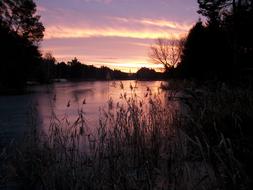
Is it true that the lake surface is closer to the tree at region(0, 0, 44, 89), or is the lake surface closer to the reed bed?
the reed bed

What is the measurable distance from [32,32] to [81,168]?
42810 mm

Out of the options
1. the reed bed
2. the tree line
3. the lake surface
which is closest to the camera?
the reed bed

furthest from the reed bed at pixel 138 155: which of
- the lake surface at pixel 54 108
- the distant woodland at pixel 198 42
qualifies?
the distant woodland at pixel 198 42

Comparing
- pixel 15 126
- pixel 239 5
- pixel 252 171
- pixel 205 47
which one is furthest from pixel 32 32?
pixel 252 171

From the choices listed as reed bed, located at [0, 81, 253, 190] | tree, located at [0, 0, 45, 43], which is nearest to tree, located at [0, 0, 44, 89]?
tree, located at [0, 0, 45, 43]

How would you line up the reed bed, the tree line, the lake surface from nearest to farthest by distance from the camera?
the reed bed, the lake surface, the tree line

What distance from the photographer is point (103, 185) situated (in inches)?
207

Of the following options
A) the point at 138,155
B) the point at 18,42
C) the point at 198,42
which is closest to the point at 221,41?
the point at 198,42

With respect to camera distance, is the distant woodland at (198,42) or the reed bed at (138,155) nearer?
the reed bed at (138,155)

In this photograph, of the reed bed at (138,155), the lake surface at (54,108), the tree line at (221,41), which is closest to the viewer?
the reed bed at (138,155)

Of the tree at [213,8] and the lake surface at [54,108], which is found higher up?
the tree at [213,8]

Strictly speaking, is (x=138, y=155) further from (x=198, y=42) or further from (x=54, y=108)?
(x=198, y=42)

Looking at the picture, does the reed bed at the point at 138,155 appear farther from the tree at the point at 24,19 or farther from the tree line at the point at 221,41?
the tree at the point at 24,19

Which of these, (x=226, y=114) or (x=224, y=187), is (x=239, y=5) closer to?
(x=226, y=114)
